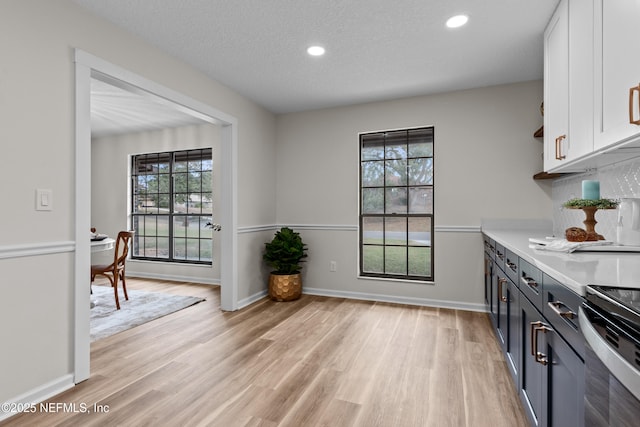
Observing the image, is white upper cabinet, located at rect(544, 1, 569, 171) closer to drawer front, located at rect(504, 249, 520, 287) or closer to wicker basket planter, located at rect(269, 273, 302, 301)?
drawer front, located at rect(504, 249, 520, 287)

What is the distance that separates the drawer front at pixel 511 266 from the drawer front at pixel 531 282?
9 cm

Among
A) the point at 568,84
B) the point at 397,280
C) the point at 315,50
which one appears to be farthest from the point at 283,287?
the point at 568,84

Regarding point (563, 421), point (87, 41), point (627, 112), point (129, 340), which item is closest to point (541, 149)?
point (627, 112)

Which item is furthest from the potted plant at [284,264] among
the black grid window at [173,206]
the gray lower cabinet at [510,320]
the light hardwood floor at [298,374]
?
the gray lower cabinet at [510,320]

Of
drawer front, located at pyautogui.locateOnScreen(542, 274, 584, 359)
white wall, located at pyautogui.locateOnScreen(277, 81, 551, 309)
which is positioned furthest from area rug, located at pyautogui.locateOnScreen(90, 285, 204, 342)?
drawer front, located at pyautogui.locateOnScreen(542, 274, 584, 359)

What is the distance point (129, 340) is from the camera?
2822 mm

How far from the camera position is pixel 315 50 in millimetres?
2787

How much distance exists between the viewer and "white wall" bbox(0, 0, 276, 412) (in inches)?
70.4

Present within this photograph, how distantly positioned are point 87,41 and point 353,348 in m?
2.94

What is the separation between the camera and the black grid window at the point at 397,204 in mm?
3949

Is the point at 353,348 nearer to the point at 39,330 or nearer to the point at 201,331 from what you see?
the point at 201,331

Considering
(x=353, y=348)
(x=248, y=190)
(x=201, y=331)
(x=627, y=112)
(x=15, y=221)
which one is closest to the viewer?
(x=627, y=112)

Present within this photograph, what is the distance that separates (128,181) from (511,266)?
586 centimetres

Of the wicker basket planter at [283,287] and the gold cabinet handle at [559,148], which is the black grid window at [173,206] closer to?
the wicker basket planter at [283,287]
